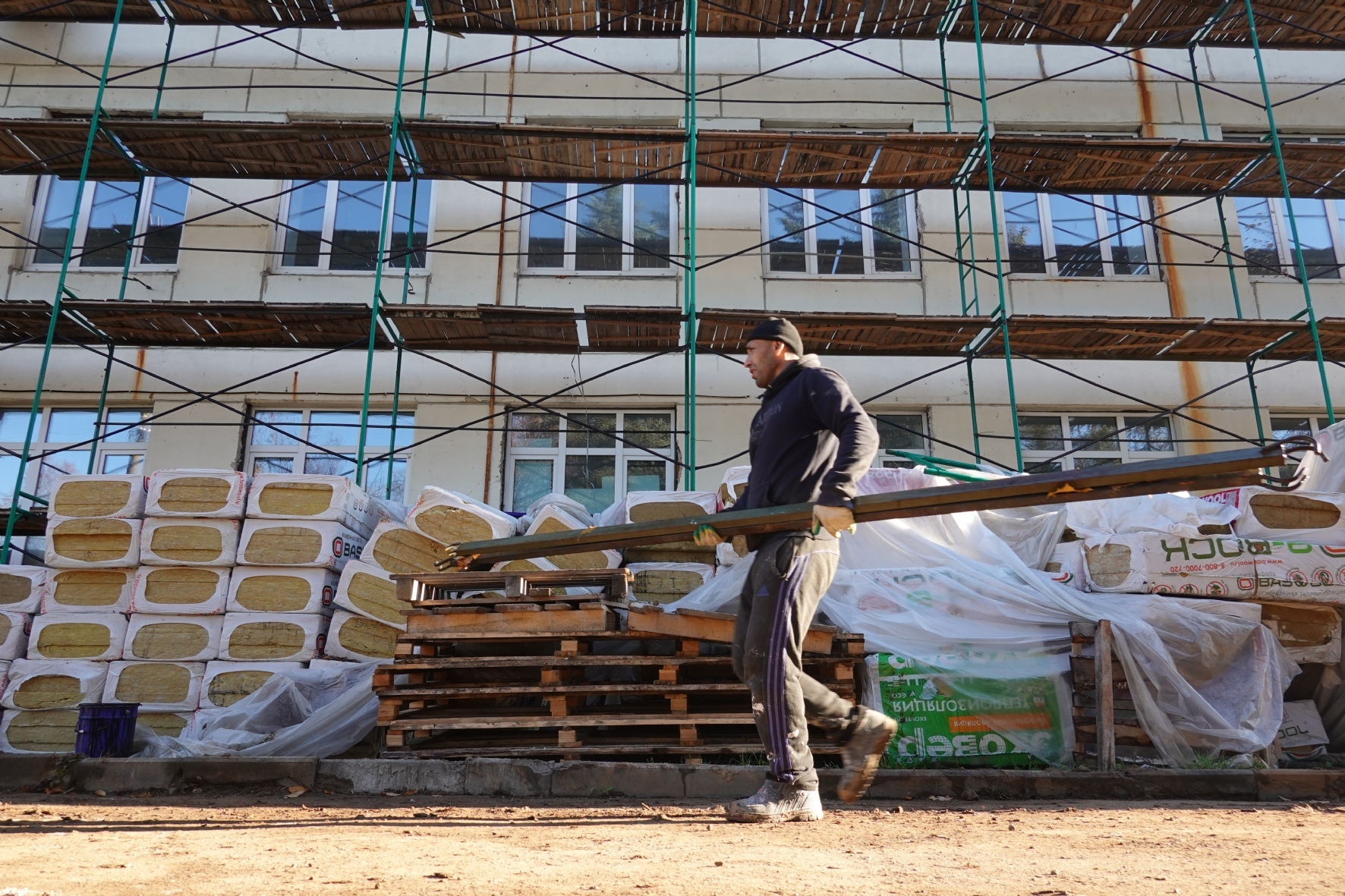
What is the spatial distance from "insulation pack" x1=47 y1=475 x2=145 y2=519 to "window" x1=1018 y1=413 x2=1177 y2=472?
9673 millimetres

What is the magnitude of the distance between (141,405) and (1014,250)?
37.2ft

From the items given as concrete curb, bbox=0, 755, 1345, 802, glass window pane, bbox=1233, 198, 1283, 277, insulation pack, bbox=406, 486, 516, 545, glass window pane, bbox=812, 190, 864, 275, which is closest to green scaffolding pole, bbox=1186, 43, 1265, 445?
glass window pane, bbox=1233, 198, 1283, 277

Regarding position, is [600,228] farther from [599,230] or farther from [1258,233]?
[1258,233]

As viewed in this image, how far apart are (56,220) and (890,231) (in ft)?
36.4

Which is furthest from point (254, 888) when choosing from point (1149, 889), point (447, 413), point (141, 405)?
point (141, 405)

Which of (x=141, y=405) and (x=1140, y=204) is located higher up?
(x=1140, y=204)

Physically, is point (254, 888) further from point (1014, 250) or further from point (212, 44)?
point (212, 44)

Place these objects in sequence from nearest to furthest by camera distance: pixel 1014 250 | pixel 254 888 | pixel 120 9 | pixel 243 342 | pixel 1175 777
Result: 1. pixel 254 888
2. pixel 1175 777
3. pixel 243 342
4. pixel 120 9
5. pixel 1014 250

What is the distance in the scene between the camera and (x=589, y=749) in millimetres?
5844

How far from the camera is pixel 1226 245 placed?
12.3 meters

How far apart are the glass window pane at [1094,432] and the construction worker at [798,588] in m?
9.05

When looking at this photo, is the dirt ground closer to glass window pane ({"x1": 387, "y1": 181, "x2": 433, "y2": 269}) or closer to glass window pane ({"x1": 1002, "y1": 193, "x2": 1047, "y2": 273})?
glass window pane ({"x1": 387, "y1": 181, "x2": 433, "y2": 269})

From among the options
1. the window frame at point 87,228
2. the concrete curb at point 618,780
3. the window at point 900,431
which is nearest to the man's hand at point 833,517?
the concrete curb at point 618,780

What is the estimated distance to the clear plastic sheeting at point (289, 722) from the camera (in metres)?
6.42
